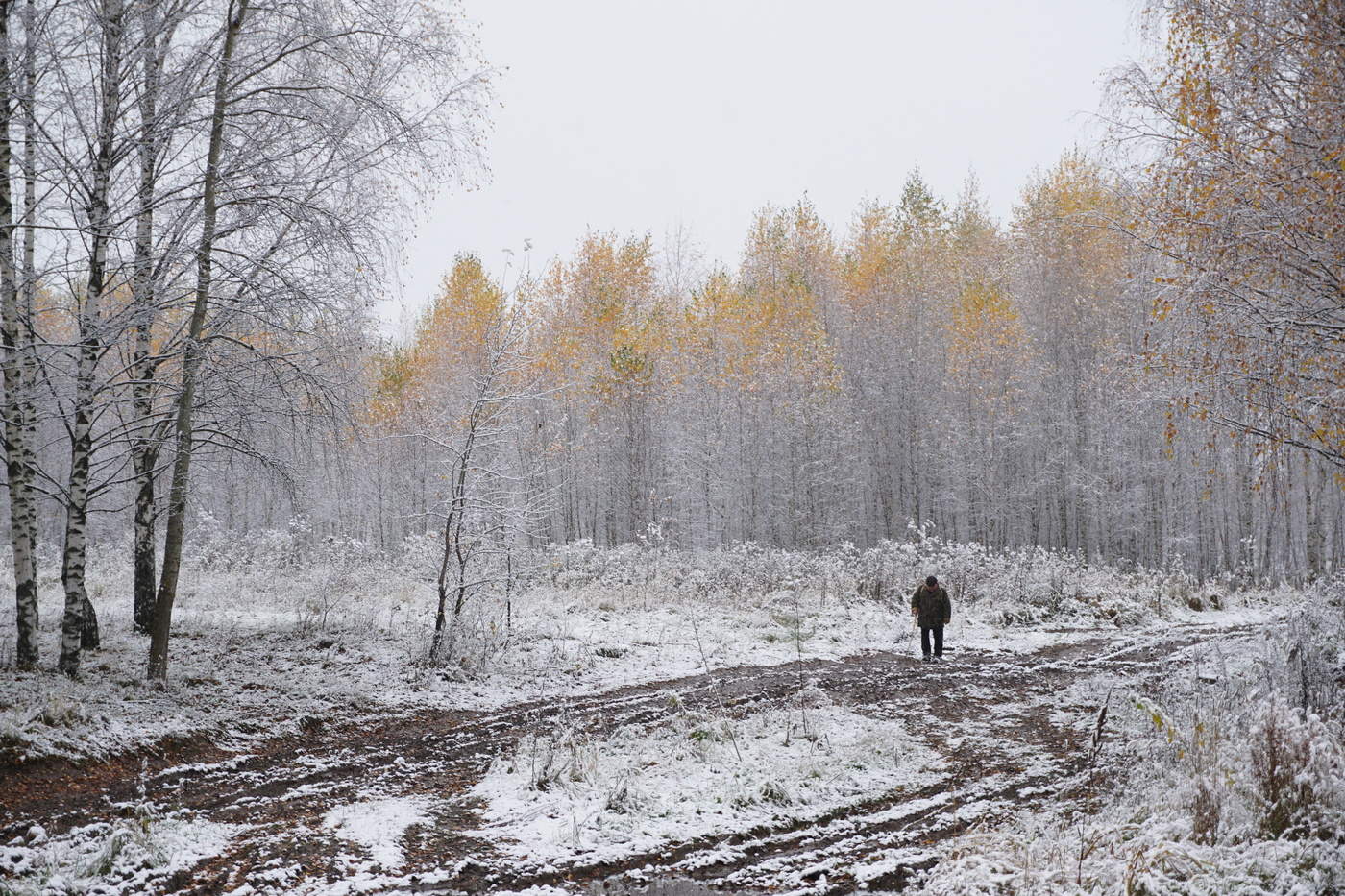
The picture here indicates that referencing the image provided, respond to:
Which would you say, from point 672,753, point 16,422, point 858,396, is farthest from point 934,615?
point 858,396

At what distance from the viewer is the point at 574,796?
21.3 feet

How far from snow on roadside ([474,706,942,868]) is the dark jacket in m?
4.77

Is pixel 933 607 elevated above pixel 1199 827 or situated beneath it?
elevated above

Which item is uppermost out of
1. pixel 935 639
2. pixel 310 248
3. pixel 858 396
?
pixel 858 396

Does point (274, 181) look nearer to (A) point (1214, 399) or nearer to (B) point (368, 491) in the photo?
(A) point (1214, 399)

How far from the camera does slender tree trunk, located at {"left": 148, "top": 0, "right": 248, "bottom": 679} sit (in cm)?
885

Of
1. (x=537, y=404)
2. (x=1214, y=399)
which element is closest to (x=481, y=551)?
(x=1214, y=399)

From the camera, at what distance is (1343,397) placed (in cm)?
662

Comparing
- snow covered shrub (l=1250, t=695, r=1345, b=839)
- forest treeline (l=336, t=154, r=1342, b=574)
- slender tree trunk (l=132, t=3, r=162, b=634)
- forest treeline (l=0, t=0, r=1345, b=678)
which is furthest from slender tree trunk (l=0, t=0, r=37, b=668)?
forest treeline (l=336, t=154, r=1342, b=574)

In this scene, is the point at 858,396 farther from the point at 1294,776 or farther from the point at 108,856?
the point at 108,856

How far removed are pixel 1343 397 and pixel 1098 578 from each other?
1472cm

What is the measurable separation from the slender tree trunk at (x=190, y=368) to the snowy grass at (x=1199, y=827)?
336 inches

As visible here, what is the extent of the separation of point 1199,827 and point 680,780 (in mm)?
3806

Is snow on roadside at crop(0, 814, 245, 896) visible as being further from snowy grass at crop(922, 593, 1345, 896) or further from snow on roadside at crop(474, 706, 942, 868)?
snowy grass at crop(922, 593, 1345, 896)
